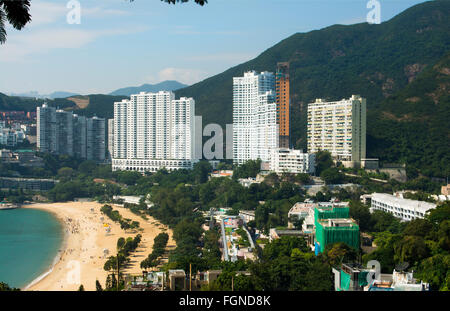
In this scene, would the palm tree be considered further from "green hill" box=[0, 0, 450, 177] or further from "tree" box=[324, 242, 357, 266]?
"green hill" box=[0, 0, 450, 177]

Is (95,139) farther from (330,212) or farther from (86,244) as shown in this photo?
(330,212)

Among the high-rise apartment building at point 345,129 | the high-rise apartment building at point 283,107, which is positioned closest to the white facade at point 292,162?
the high-rise apartment building at point 345,129

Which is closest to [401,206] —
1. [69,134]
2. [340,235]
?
[340,235]

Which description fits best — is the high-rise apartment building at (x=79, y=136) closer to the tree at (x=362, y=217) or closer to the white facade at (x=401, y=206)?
the white facade at (x=401, y=206)

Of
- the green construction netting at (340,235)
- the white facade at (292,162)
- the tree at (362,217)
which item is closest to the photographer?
the green construction netting at (340,235)
